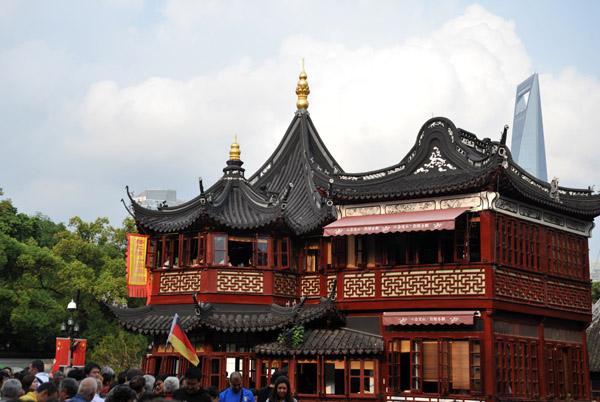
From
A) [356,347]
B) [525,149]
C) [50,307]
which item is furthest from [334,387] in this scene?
[525,149]

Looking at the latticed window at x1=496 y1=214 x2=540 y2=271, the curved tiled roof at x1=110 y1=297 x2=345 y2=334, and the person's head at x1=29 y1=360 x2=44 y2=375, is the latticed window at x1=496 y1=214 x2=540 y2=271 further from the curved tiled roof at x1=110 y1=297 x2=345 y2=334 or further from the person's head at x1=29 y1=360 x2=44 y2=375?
the person's head at x1=29 y1=360 x2=44 y2=375

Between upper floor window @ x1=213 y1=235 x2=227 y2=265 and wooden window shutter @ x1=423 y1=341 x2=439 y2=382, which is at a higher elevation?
upper floor window @ x1=213 y1=235 x2=227 y2=265

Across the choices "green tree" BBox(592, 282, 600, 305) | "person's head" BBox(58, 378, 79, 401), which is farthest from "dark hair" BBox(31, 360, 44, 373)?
"green tree" BBox(592, 282, 600, 305)

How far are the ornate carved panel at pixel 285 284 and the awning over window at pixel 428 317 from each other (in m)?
4.50

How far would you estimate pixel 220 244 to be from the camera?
30.2 m

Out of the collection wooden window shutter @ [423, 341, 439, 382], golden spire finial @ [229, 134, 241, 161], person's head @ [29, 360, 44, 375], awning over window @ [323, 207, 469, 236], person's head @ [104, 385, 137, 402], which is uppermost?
golden spire finial @ [229, 134, 241, 161]

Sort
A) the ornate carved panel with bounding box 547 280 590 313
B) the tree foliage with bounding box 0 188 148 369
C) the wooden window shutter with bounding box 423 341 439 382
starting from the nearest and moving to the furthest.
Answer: the wooden window shutter with bounding box 423 341 439 382, the ornate carved panel with bounding box 547 280 590 313, the tree foliage with bounding box 0 188 148 369

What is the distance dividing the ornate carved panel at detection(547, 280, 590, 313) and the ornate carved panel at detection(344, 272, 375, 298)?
248 inches

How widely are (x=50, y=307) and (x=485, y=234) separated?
3153cm

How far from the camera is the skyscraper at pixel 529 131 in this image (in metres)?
134

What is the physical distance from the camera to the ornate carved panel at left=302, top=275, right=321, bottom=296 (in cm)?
3131

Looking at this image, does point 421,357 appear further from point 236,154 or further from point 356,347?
point 236,154

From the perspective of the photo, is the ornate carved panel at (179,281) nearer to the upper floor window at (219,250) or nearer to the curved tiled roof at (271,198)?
the upper floor window at (219,250)

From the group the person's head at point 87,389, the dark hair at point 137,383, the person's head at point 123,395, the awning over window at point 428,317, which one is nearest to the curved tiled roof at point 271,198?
the awning over window at point 428,317
